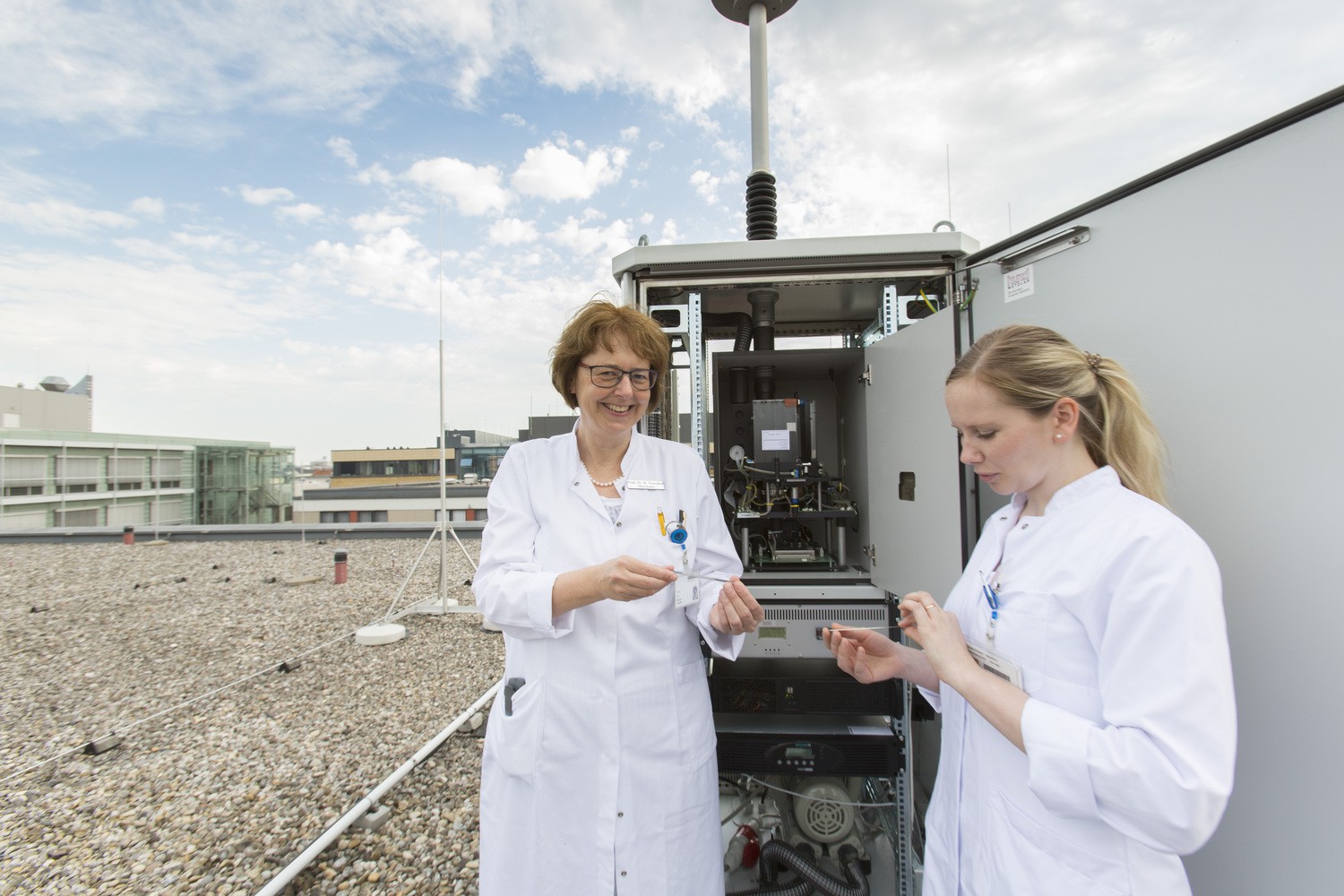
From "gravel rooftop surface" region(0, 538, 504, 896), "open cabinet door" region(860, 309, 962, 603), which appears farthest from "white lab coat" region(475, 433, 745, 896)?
"gravel rooftop surface" region(0, 538, 504, 896)

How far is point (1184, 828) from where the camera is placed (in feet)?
2.18

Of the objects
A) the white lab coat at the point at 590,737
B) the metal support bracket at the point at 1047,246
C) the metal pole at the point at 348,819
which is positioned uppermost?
the metal support bracket at the point at 1047,246

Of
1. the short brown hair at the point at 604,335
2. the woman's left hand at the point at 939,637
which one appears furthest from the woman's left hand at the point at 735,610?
the short brown hair at the point at 604,335

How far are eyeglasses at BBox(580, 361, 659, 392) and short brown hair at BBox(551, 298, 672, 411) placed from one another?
0.04 metres

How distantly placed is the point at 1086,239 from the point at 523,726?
→ 5.26 feet

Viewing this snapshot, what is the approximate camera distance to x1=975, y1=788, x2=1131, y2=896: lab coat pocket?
78 centimetres

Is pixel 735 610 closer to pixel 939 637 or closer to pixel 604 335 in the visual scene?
pixel 939 637

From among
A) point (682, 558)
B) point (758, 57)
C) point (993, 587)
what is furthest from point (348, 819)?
point (758, 57)

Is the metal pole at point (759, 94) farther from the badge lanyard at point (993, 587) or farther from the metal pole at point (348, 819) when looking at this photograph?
the metal pole at point (348, 819)

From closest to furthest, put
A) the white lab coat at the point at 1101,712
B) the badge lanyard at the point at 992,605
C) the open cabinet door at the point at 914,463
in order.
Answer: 1. the white lab coat at the point at 1101,712
2. the badge lanyard at the point at 992,605
3. the open cabinet door at the point at 914,463

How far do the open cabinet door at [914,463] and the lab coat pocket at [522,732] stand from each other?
1078 millimetres

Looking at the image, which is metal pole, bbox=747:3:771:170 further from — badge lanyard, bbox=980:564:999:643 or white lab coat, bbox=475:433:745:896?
badge lanyard, bbox=980:564:999:643

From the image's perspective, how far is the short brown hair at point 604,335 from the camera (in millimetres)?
1325

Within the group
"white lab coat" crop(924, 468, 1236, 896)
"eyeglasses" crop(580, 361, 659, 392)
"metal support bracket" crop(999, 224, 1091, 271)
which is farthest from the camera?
"eyeglasses" crop(580, 361, 659, 392)
